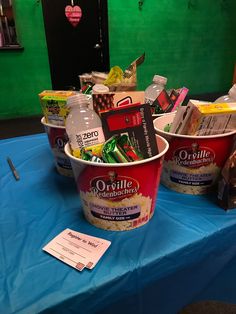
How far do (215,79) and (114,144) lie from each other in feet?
13.8

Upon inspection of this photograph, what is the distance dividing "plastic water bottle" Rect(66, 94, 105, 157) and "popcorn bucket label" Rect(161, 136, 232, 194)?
16 cm

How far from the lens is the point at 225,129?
20.0 inches

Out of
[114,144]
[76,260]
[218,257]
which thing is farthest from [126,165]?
[218,257]

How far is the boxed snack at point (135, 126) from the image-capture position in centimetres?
47

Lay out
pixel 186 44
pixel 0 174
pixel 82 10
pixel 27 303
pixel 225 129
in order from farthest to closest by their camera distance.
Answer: pixel 186 44 → pixel 82 10 → pixel 0 174 → pixel 225 129 → pixel 27 303

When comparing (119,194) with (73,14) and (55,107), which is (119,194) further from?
(73,14)

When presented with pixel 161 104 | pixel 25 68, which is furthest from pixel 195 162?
pixel 25 68

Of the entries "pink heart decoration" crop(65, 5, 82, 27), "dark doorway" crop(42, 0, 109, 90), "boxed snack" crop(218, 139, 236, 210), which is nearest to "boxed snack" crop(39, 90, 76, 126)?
"boxed snack" crop(218, 139, 236, 210)

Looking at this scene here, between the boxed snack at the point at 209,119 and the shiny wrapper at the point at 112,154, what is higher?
the boxed snack at the point at 209,119

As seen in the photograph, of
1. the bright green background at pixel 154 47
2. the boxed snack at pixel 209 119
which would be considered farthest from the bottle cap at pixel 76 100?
the bright green background at pixel 154 47

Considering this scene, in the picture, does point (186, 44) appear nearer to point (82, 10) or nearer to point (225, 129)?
point (82, 10)

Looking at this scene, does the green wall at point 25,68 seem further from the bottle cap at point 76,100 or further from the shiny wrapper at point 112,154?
the shiny wrapper at point 112,154

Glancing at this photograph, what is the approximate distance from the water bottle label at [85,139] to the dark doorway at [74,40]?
8.48ft

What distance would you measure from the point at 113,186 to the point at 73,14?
3.00 meters
